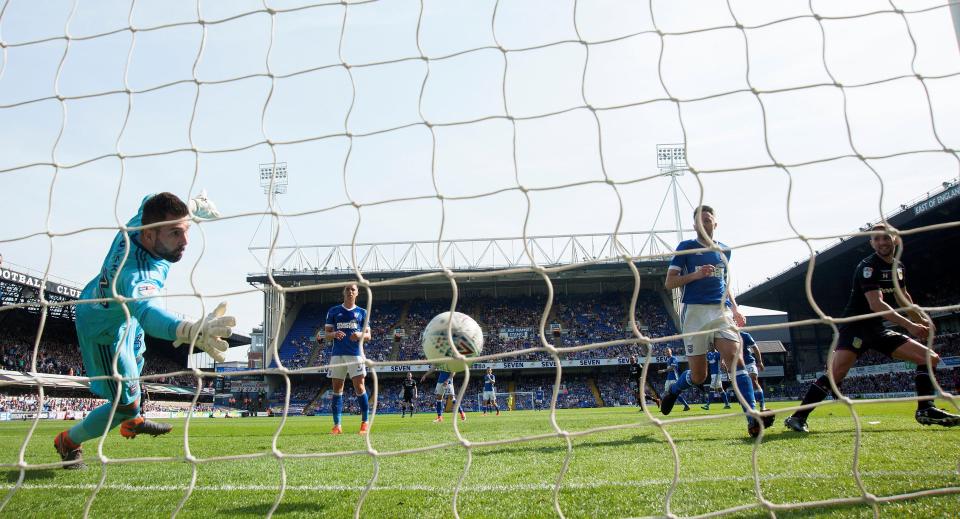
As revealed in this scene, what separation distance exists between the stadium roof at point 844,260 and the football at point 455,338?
12.3 meters

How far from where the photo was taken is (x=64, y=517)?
3.14m

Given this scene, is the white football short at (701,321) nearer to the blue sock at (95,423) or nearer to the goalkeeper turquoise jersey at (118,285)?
the goalkeeper turquoise jersey at (118,285)

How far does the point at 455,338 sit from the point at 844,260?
1213 inches

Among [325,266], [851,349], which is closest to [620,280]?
[325,266]

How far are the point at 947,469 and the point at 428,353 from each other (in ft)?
12.3

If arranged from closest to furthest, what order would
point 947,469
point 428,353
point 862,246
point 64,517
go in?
point 64,517, point 947,469, point 428,353, point 862,246

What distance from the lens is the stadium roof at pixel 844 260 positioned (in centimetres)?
2322

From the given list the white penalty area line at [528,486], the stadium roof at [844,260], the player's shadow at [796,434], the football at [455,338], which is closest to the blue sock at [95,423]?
the white penalty area line at [528,486]

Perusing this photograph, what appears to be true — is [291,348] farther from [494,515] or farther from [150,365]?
[494,515]

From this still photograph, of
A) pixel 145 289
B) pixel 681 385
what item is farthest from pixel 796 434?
pixel 145 289

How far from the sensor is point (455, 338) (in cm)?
536

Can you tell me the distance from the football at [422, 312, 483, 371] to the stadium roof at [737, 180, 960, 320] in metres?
12.3

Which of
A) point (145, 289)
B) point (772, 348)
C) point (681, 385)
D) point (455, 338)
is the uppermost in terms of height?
point (145, 289)

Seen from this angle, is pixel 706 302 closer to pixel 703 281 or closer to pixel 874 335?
pixel 703 281
